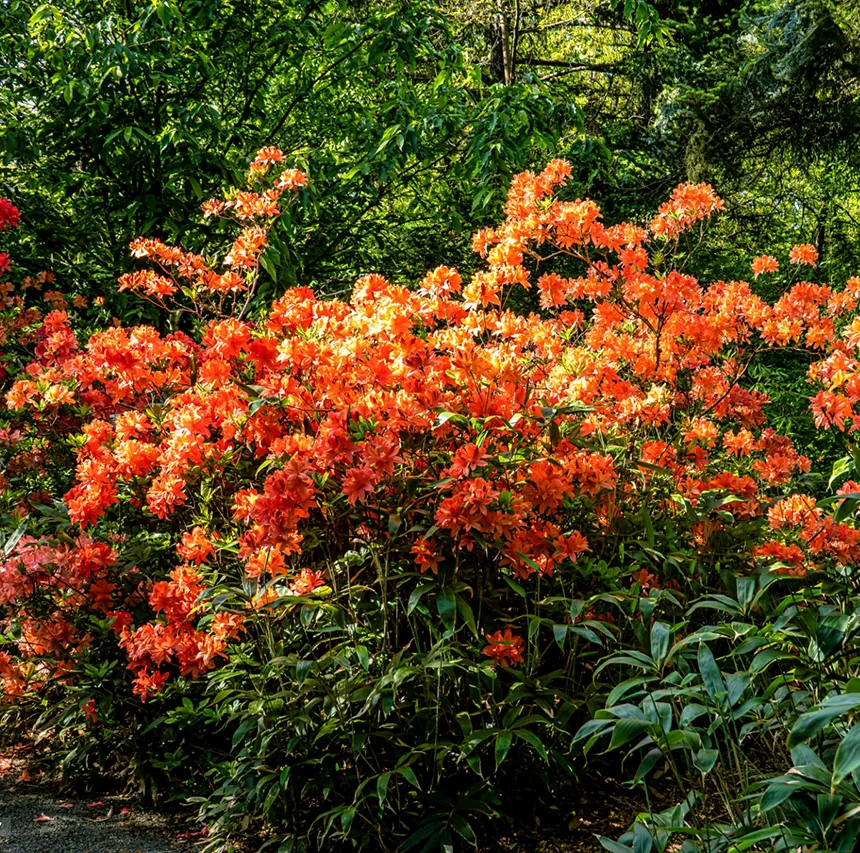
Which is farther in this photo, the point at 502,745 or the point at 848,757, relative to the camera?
the point at 502,745

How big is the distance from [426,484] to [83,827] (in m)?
1.35

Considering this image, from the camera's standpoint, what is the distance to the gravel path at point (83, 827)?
7.77ft

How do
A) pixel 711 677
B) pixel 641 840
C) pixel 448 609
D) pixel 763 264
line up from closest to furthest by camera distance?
pixel 641 840 → pixel 711 677 → pixel 448 609 → pixel 763 264

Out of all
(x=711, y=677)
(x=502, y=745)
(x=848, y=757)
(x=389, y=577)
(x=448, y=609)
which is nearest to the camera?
(x=848, y=757)

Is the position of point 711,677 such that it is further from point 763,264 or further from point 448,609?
point 763,264

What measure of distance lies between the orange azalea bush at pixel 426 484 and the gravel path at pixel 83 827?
0.30 m

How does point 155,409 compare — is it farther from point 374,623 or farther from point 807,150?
point 807,150

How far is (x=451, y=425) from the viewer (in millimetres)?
2289

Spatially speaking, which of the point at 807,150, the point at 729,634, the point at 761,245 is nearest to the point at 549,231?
the point at 729,634

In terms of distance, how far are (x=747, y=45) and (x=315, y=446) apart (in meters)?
7.39

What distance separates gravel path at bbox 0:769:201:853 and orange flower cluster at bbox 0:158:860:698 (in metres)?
0.35

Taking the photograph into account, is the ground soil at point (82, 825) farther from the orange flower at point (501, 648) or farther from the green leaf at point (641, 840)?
the green leaf at point (641, 840)

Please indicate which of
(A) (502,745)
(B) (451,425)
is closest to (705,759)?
(A) (502,745)

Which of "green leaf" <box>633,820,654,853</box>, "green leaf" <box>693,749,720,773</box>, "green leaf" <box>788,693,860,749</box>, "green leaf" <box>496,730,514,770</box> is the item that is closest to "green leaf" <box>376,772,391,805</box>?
"green leaf" <box>496,730,514,770</box>
